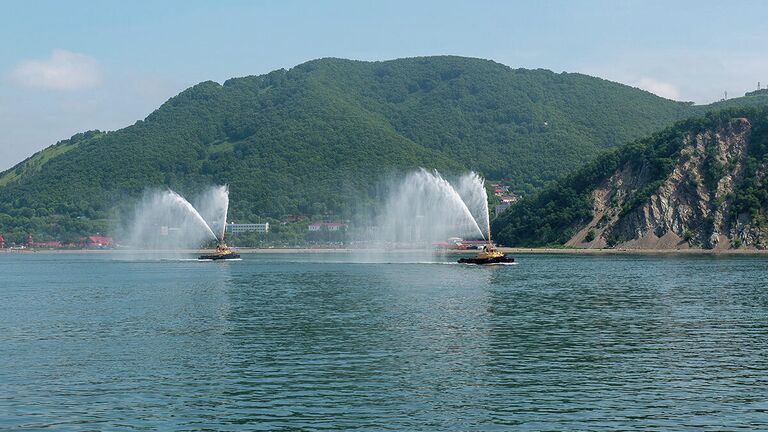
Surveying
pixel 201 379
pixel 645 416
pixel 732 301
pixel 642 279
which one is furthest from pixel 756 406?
pixel 642 279

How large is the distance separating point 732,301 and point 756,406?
51.3m

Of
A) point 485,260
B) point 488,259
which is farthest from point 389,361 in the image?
point 488,259

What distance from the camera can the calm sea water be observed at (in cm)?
3997

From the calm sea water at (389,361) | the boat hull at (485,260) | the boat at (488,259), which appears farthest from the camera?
the boat at (488,259)

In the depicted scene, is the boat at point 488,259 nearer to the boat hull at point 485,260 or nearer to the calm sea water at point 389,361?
the boat hull at point 485,260

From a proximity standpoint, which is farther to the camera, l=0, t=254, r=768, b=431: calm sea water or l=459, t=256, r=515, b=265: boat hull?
l=459, t=256, r=515, b=265: boat hull

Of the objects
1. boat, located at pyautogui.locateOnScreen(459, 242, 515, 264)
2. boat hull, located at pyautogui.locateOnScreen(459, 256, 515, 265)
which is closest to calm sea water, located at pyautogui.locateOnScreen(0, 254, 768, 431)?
boat hull, located at pyautogui.locateOnScreen(459, 256, 515, 265)

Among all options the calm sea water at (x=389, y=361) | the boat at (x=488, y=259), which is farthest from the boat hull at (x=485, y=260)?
the calm sea water at (x=389, y=361)

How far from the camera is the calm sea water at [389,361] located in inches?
1574

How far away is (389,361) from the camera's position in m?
53.4

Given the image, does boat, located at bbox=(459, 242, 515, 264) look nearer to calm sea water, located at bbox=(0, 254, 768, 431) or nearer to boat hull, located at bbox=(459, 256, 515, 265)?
boat hull, located at bbox=(459, 256, 515, 265)

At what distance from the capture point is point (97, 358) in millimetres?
55469

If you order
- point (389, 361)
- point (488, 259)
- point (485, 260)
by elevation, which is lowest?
point (389, 361)

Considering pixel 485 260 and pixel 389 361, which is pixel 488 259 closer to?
pixel 485 260
